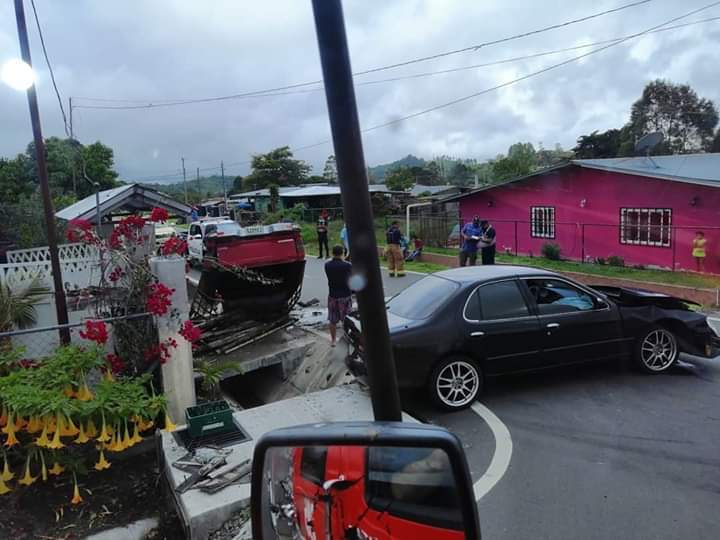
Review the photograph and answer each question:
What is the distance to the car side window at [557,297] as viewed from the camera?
6.49 m

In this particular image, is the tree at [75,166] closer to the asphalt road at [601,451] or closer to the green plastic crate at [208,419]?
the green plastic crate at [208,419]

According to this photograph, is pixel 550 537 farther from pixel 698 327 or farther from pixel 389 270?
pixel 389 270

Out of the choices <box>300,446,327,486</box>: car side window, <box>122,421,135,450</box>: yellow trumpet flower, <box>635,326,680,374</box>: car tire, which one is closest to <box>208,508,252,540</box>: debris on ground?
<box>122,421,135,450</box>: yellow trumpet flower

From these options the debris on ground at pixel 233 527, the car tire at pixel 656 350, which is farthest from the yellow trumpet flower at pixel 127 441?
the car tire at pixel 656 350

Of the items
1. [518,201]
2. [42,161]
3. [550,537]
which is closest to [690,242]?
[518,201]

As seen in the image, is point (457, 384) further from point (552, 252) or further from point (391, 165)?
point (391, 165)

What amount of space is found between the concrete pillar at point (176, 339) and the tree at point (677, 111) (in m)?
46.3

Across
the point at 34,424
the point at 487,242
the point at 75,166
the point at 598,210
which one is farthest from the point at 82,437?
the point at 75,166

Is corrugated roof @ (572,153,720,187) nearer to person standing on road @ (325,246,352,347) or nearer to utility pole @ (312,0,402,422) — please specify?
person standing on road @ (325,246,352,347)

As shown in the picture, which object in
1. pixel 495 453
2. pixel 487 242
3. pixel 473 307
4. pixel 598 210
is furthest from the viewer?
pixel 598 210

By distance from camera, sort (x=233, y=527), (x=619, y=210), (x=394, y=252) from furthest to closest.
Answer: (x=619, y=210), (x=394, y=252), (x=233, y=527)

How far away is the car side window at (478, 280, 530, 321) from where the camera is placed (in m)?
6.23

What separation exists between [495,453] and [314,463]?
3.54m

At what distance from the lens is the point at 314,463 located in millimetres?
2016
